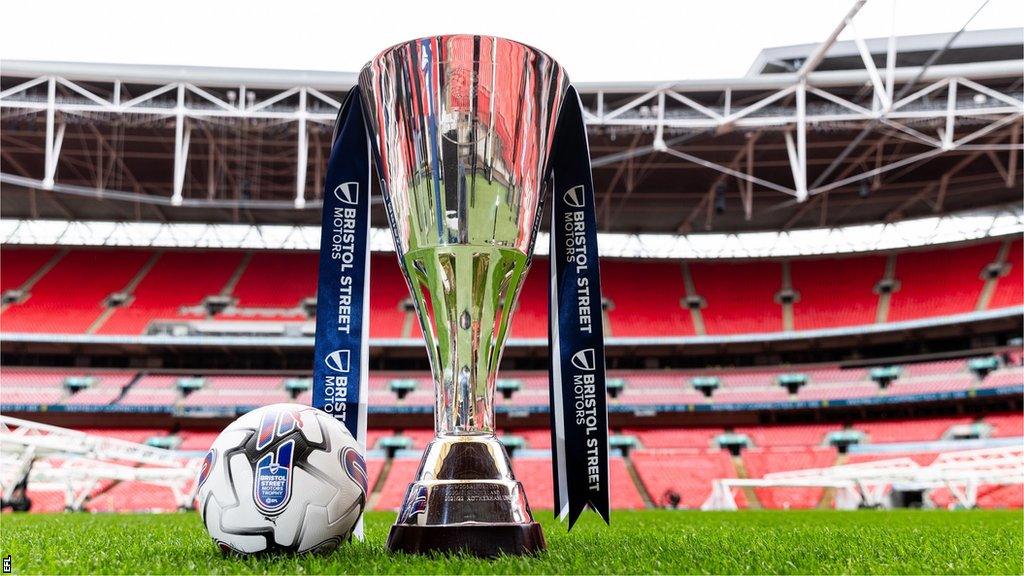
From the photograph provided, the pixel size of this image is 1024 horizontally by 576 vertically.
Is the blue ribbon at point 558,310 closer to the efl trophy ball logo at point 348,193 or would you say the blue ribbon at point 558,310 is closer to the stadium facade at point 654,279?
the efl trophy ball logo at point 348,193

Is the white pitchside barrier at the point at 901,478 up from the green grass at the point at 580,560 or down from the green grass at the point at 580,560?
down

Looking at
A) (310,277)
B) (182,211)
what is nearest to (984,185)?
(310,277)

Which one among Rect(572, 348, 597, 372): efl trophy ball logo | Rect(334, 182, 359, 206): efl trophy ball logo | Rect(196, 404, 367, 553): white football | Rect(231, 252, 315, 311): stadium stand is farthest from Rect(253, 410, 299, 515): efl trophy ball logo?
Rect(231, 252, 315, 311): stadium stand

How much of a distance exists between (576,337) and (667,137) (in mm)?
17051

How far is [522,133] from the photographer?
251 cm

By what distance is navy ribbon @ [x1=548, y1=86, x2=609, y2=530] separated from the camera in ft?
9.73

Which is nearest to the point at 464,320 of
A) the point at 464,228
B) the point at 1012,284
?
the point at 464,228

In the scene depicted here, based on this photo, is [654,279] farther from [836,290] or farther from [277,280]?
[277,280]

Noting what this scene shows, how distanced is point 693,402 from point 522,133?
2213cm

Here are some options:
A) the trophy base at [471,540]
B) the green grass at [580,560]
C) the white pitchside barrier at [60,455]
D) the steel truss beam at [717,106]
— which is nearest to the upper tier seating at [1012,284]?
the steel truss beam at [717,106]

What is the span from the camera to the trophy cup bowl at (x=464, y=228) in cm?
237

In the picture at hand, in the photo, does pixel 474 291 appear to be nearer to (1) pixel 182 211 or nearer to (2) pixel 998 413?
(2) pixel 998 413

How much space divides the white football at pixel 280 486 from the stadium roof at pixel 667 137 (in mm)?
11891

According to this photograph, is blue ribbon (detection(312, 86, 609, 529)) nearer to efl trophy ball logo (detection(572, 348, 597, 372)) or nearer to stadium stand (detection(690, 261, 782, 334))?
efl trophy ball logo (detection(572, 348, 597, 372))
